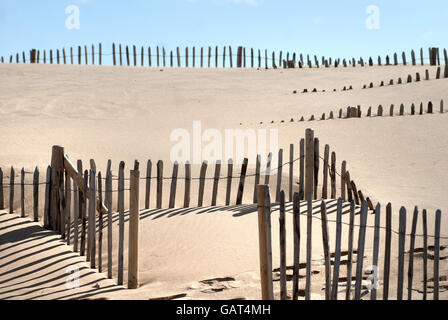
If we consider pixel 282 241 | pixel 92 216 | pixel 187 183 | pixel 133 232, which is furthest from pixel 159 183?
pixel 282 241

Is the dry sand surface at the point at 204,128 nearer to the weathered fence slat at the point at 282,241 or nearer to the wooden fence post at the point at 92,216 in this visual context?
the wooden fence post at the point at 92,216

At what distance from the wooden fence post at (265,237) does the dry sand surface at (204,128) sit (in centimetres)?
90

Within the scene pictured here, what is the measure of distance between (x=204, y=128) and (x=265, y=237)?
11.4 metres

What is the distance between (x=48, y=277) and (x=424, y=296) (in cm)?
400

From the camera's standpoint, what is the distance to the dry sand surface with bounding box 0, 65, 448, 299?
24.5 feet

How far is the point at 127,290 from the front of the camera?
273 inches

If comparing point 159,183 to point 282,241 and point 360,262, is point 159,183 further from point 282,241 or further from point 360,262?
point 360,262

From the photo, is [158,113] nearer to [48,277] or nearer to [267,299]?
[48,277]

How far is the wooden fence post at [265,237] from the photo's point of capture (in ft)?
18.5

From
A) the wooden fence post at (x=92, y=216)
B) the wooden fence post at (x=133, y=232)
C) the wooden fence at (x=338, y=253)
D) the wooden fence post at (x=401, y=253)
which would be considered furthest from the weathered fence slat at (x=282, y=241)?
the wooden fence post at (x=92, y=216)

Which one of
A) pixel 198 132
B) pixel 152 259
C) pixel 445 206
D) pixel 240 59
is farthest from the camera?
pixel 240 59

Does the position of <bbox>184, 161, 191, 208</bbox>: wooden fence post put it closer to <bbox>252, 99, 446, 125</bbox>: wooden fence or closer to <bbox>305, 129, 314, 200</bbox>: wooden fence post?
<bbox>305, 129, 314, 200</bbox>: wooden fence post

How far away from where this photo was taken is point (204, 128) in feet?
55.5

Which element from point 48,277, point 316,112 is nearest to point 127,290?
point 48,277
